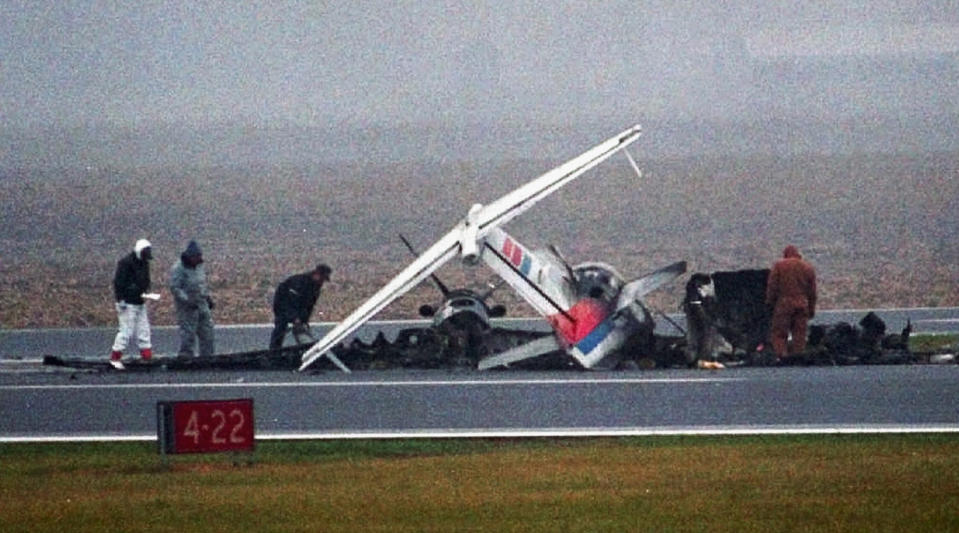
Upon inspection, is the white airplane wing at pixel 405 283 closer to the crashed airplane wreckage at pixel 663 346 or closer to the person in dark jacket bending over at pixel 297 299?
the crashed airplane wreckage at pixel 663 346

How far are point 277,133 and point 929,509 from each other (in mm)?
65689

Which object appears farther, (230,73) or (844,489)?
(230,73)

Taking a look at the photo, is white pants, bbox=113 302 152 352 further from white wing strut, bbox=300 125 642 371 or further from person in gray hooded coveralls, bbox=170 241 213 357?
white wing strut, bbox=300 125 642 371

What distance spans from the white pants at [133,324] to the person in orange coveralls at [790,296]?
8113mm

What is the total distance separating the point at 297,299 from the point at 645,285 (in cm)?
499

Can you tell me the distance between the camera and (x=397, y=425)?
1975 cm

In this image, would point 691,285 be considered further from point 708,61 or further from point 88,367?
point 708,61

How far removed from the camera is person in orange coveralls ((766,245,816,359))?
25.0m

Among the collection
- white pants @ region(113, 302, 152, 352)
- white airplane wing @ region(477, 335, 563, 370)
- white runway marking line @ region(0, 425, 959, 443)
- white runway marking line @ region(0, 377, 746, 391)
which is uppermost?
white pants @ region(113, 302, 152, 352)

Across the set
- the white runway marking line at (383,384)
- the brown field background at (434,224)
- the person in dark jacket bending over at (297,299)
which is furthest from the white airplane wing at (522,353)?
the brown field background at (434,224)

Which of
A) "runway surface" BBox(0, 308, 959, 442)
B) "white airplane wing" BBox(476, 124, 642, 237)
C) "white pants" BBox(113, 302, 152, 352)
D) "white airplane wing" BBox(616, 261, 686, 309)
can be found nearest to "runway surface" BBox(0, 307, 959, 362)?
"white pants" BBox(113, 302, 152, 352)

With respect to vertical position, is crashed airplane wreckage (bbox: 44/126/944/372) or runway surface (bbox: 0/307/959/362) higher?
crashed airplane wreckage (bbox: 44/126/944/372)

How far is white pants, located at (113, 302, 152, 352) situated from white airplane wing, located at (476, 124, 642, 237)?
4.77 meters

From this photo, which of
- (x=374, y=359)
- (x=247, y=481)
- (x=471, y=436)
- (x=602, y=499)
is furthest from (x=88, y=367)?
(x=602, y=499)
